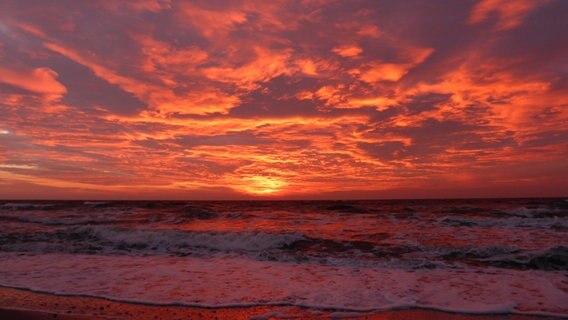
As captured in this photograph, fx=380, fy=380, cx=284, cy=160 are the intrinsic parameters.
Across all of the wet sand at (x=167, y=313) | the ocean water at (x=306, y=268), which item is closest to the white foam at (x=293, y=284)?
the ocean water at (x=306, y=268)

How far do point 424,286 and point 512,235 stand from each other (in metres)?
11.3

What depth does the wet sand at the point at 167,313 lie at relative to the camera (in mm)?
6586

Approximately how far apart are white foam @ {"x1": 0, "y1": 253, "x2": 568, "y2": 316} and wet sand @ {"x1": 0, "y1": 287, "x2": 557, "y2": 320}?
301 millimetres

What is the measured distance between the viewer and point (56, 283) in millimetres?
8992

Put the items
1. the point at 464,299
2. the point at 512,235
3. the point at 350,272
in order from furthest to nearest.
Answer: the point at 512,235, the point at 350,272, the point at 464,299

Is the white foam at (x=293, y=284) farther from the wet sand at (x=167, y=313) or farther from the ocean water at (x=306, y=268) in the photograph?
the wet sand at (x=167, y=313)

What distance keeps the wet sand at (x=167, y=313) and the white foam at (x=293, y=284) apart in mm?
301

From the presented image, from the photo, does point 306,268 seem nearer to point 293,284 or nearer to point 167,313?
point 293,284

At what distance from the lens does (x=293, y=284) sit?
8.90m

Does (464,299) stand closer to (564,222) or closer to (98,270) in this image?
(98,270)

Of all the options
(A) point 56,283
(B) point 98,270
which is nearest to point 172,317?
(A) point 56,283

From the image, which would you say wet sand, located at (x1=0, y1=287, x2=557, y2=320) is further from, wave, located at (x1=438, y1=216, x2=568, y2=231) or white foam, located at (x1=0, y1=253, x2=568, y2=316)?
wave, located at (x1=438, y1=216, x2=568, y2=231)

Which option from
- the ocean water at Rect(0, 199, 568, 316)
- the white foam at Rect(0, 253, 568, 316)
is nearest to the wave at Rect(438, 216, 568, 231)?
the ocean water at Rect(0, 199, 568, 316)

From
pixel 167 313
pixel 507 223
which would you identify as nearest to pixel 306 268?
pixel 167 313
